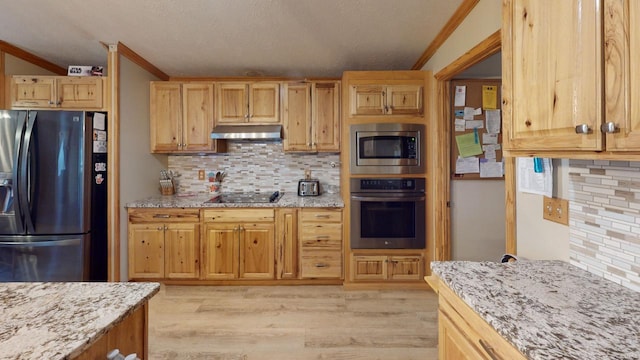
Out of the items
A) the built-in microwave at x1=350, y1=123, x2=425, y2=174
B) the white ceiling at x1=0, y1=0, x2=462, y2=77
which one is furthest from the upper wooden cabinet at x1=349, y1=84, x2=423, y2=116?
the white ceiling at x1=0, y1=0, x2=462, y2=77

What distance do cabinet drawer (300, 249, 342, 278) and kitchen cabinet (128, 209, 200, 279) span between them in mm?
1054

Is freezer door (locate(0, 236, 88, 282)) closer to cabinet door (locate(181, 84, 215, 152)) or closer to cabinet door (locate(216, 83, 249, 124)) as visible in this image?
cabinet door (locate(181, 84, 215, 152))

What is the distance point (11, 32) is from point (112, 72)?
0.74 m

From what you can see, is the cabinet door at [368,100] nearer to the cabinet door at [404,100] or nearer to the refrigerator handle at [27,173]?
the cabinet door at [404,100]

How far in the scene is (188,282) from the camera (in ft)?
9.72

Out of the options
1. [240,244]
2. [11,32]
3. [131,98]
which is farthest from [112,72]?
[240,244]

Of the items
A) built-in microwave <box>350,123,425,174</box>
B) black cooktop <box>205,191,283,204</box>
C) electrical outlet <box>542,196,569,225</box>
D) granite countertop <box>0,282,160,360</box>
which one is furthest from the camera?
black cooktop <box>205,191,283,204</box>

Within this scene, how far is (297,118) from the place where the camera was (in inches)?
127

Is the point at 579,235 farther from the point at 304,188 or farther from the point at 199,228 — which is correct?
the point at 199,228

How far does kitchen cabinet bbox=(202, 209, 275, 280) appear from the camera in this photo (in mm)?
2924

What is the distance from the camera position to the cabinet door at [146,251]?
9.48ft

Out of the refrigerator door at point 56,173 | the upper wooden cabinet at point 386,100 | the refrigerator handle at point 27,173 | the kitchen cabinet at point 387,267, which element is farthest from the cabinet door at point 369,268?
the refrigerator handle at point 27,173

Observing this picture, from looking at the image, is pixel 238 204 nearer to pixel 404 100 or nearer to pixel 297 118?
pixel 297 118

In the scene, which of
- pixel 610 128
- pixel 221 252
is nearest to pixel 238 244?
pixel 221 252
